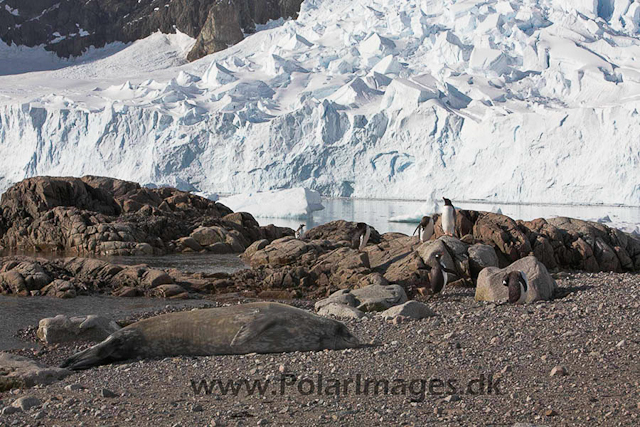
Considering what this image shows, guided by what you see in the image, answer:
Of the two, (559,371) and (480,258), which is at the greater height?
(559,371)

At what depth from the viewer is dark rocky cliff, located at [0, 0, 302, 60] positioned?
182 feet

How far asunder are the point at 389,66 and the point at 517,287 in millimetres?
28522

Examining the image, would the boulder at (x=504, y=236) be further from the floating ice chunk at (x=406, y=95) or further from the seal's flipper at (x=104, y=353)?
the floating ice chunk at (x=406, y=95)

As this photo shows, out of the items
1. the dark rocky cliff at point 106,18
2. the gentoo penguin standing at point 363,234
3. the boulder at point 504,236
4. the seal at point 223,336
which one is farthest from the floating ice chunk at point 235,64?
the seal at point 223,336

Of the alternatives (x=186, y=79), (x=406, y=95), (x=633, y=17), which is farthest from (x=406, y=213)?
(x=633, y=17)

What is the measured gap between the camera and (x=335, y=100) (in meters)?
30.5

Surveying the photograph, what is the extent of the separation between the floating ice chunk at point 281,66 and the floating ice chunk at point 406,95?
28.6ft

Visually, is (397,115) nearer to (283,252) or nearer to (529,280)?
(283,252)

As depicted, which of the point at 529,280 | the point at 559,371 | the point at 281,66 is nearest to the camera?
the point at 559,371

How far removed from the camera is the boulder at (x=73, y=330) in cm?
530

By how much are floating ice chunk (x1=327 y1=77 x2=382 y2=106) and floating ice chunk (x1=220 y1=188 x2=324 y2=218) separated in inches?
337

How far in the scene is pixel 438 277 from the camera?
7.15 m

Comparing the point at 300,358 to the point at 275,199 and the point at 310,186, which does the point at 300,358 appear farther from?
the point at 310,186

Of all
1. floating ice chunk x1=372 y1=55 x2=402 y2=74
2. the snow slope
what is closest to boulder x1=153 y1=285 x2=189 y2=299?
the snow slope
